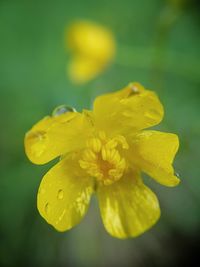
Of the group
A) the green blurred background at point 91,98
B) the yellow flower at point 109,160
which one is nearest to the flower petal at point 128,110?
the yellow flower at point 109,160

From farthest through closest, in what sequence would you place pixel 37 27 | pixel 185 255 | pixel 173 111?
pixel 37 27 → pixel 185 255 → pixel 173 111

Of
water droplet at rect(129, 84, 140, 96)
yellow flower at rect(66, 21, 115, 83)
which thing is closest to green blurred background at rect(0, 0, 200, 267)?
yellow flower at rect(66, 21, 115, 83)

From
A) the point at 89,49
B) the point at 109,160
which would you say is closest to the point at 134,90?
the point at 109,160

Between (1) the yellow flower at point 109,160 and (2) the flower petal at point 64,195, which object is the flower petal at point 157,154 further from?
(2) the flower petal at point 64,195

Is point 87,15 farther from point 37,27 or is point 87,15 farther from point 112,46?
point 112,46

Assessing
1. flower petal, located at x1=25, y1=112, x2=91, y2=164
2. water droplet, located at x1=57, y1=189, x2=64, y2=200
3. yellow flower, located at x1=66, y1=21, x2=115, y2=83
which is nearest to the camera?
flower petal, located at x1=25, y1=112, x2=91, y2=164

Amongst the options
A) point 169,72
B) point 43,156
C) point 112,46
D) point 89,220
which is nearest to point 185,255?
point 89,220

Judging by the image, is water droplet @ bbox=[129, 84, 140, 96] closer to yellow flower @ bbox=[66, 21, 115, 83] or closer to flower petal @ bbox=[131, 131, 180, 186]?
flower petal @ bbox=[131, 131, 180, 186]
